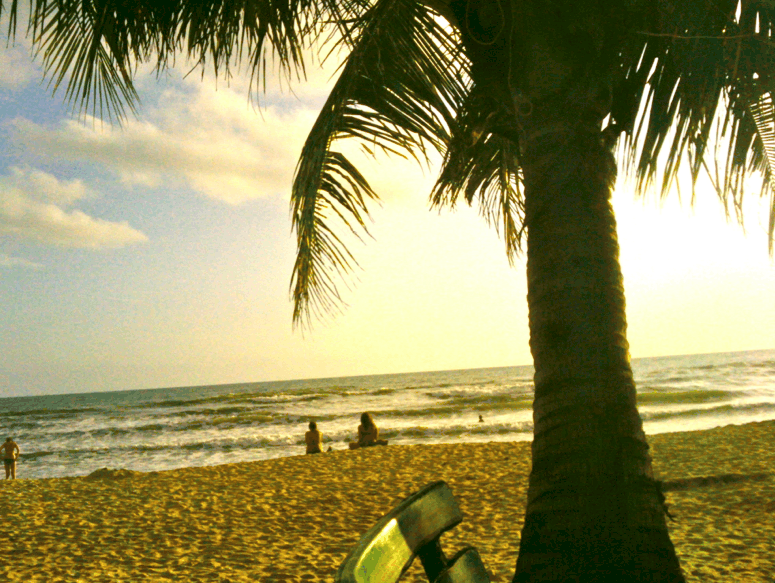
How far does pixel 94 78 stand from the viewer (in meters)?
3.21

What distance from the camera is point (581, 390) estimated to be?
7.48 ft

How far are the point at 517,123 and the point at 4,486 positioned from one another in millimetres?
8175

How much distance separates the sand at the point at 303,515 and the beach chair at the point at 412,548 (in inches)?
110

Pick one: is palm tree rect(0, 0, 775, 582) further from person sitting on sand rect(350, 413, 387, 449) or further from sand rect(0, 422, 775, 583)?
person sitting on sand rect(350, 413, 387, 449)

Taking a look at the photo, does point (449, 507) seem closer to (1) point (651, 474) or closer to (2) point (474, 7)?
(1) point (651, 474)

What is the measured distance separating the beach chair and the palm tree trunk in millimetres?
1173

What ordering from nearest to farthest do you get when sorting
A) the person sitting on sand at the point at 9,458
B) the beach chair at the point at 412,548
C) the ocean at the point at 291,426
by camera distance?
the beach chair at the point at 412,548, the person sitting on sand at the point at 9,458, the ocean at the point at 291,426

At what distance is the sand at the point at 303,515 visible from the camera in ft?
13.4

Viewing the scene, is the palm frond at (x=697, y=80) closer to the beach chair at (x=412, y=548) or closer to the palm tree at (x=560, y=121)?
the palm tree at (x=560, y=121)

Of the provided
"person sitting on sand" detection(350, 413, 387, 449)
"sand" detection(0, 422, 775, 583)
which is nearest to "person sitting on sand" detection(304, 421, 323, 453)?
"person sitting on sand" detection(350, 413, 387, 449)

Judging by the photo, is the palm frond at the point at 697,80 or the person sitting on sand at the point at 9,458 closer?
the palm frond at the point at 697,80

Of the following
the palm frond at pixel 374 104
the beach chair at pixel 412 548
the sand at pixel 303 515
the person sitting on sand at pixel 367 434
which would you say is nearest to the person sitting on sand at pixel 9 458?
the sand at pixel 303 515

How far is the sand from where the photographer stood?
13.4 feet

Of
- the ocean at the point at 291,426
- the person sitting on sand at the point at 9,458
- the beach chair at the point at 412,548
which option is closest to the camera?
the beach chair at the point at 412,548
